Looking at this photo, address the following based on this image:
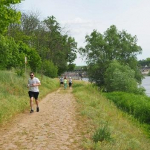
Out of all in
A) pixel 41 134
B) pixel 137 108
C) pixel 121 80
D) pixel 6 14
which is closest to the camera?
pixel 41 134

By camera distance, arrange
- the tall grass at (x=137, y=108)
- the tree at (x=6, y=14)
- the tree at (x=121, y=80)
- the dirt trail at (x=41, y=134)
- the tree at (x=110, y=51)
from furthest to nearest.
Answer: the tree at (x=110, y=51), the tree at (x=121, y=80), the tall grass at (x=137, y=108), the tree at (x=6, y=14), the dirt trail at (x=41, y=134)

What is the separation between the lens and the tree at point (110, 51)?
1582 inches

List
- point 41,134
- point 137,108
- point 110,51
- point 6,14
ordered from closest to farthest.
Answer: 1. point 41,134
2. point 6,14
3. point 137,108
4. point 110,51

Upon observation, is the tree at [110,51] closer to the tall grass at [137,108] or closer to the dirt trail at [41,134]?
the tall grass at [137,108]

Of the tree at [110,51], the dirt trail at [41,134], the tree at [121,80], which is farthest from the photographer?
the tree at [110,51]

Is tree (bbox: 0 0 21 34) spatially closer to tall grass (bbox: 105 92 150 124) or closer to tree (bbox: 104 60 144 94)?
tall grass (bbox: 105 92 150 124)

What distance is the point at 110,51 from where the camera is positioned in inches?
1587

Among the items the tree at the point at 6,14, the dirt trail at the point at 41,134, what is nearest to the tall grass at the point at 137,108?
the dirt trail at the point at 41,134

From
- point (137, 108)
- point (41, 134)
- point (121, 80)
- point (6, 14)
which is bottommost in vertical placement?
point (137, 108)

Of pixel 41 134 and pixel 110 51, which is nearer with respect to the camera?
pixel 41 134

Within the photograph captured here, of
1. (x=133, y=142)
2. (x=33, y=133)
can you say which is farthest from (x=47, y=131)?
(x=133, y=142)

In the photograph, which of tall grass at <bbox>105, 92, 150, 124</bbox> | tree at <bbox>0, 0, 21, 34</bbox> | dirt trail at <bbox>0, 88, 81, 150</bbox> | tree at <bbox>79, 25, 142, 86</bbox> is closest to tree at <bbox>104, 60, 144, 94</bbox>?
tree at <bbox>79, 25, 142, 86</bbox>

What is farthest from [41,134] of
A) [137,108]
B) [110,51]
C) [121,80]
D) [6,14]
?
[110,51]

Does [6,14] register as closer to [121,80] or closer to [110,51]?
[121,80]
